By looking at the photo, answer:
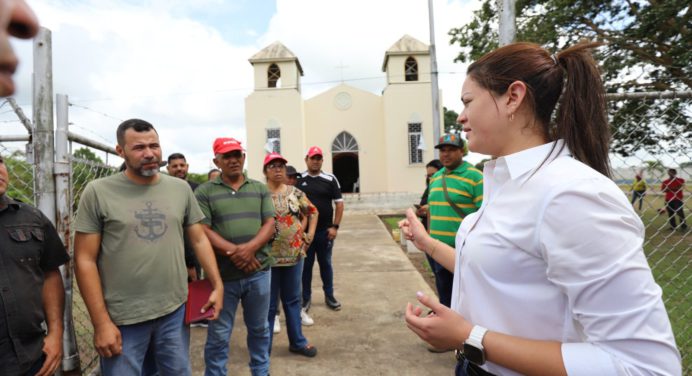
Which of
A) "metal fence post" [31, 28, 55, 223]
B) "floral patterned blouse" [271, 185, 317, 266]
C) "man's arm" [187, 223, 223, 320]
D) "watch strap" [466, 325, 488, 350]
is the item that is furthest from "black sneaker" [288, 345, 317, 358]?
"watch strap" [466, 325, 488, 350]

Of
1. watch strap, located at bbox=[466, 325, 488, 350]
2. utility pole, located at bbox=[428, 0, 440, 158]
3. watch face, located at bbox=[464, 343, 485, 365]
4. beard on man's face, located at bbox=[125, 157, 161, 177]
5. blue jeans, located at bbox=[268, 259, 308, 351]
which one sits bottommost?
blue jeans, located at bbox=[268, 259, 308, 351]

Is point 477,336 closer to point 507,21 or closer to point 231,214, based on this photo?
point 507,21

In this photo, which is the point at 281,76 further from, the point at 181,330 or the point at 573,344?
the point at 573,344

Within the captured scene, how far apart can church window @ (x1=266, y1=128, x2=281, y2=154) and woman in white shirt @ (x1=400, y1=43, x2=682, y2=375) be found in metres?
20.5

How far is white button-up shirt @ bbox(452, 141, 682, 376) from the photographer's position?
79cm

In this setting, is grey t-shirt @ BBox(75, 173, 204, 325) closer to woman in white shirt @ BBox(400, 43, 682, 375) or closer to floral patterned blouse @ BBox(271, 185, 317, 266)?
floral patterned blouse @ BBox(271, 185, 317, 266)

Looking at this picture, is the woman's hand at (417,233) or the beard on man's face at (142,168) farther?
the beard on man's face at (142,168)

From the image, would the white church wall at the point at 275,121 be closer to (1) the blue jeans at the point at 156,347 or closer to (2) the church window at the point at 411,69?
(2) the church window at the point at 411,69

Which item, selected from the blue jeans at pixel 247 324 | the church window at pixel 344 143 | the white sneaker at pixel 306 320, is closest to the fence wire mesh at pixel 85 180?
the blue jeans at pixel 247 324

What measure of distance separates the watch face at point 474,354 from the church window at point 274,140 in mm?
20692

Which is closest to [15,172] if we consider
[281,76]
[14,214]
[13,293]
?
[14,214]

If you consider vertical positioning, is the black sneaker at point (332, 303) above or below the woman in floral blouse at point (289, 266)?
below

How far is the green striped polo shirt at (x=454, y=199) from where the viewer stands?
3.13 m

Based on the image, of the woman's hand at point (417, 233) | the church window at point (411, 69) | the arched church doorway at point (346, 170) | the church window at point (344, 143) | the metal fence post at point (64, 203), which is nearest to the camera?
the woman's hand at point (417, 233)
